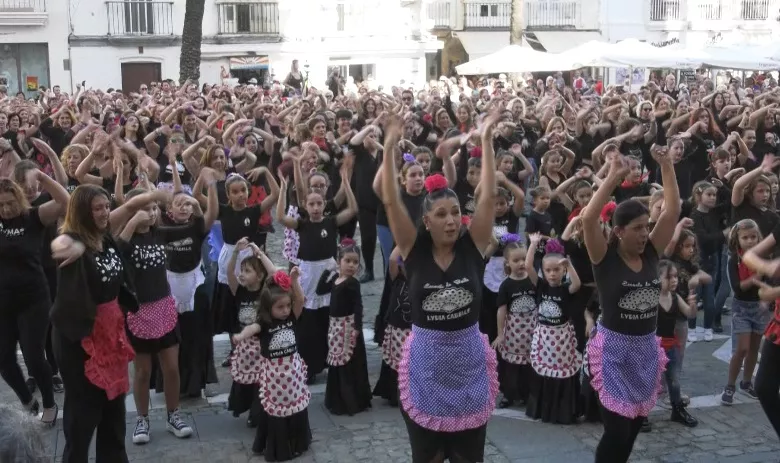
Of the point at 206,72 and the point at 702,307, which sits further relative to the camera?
the point at 206,72

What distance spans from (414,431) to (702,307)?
6080 mm

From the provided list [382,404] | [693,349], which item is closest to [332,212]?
[382,404]

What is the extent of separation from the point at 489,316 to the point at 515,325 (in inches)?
24.7

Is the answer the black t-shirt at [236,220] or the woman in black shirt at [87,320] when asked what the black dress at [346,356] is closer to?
the black t-shirt at [236,220]

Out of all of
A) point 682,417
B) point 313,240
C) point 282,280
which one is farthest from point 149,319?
point 682,417

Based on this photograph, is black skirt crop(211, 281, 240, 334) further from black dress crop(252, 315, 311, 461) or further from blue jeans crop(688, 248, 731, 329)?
blue jeans crop(688, 248, 731, 329)

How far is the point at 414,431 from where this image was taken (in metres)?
4.89

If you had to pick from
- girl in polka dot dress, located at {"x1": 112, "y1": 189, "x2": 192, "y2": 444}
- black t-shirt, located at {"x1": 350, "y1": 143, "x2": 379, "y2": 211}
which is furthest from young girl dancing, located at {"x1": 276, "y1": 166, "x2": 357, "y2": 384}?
black t-shirt, located at {"x1": 350, "y1": 143, "x2": 379, "y2": 211}

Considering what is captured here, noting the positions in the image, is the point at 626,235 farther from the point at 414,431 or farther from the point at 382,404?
the point at 382,404

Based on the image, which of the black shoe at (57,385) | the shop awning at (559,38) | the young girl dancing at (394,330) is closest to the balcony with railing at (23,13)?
the shop awning at (559,38)

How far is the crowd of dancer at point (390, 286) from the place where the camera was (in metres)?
4.89

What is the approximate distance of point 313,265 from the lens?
781 centimetres

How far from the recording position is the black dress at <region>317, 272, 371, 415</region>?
7184 mm

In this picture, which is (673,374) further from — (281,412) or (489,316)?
(281,412)
